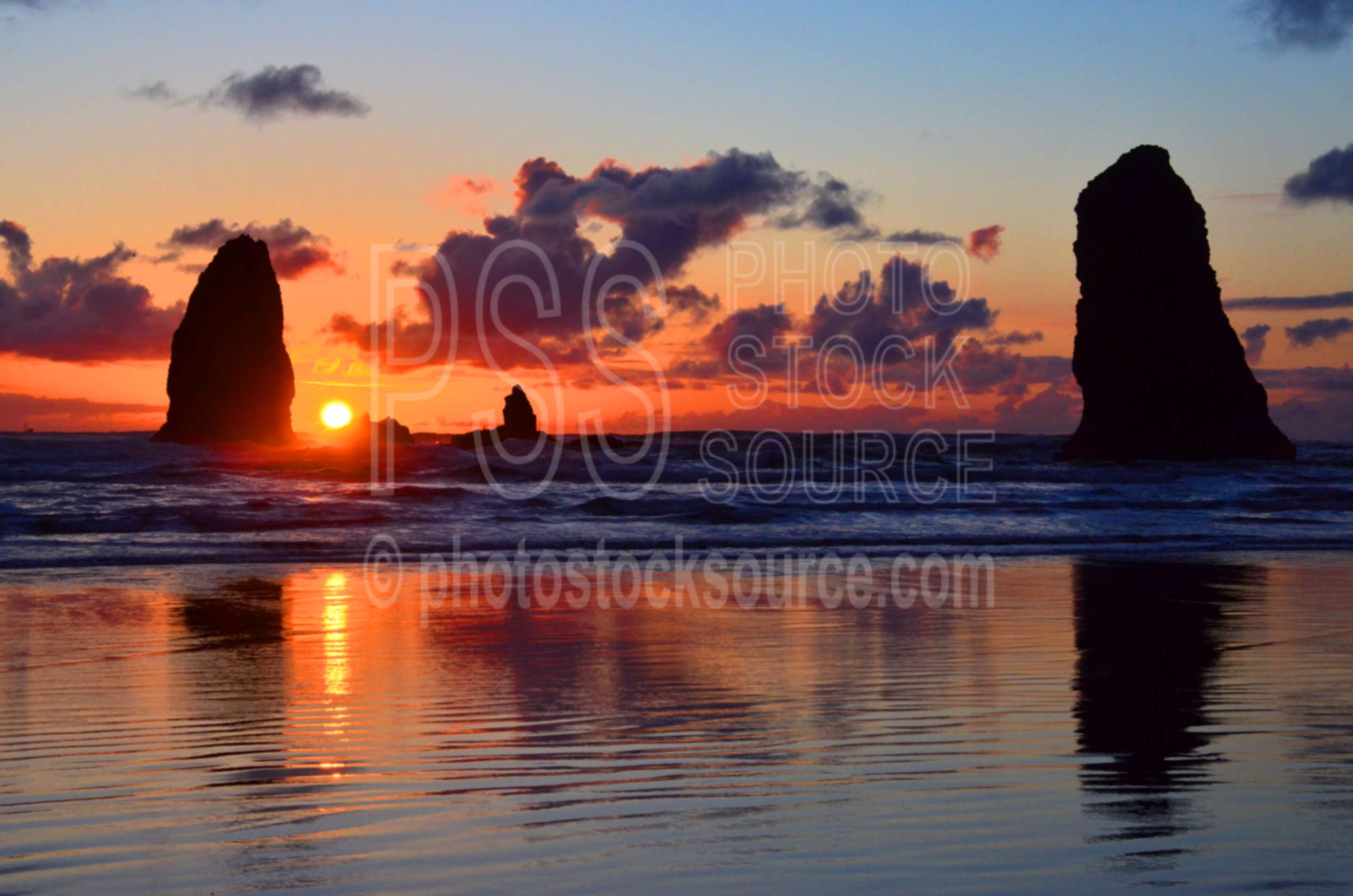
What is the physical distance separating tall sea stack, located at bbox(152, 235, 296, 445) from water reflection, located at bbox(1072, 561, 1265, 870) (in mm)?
47532

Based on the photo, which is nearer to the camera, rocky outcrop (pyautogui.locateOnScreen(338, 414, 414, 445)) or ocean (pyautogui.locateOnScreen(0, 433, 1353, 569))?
ocean (pyautogui.locateOnScreen(0, 433, 1353, 569))

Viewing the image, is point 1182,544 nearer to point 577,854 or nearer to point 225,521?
point 225,521

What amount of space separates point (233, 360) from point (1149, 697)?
5329 centimetres

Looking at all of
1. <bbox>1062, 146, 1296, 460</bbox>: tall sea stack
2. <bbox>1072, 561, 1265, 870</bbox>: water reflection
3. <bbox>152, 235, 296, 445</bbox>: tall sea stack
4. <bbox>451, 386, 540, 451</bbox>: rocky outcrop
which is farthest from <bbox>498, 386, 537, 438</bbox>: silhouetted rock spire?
<bbox>1072, 561, 1265, 870</bbox>: water reflection

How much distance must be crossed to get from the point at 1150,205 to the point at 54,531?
4826 centimetres

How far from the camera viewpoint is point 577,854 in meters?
3.54

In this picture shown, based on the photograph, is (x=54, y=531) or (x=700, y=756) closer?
(x=700, y=756)

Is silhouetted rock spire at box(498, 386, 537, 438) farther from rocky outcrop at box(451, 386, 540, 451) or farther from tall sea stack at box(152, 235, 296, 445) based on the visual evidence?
tall sea stack at box(152, 235, 296, 445)

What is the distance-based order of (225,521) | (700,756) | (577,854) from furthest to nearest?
1. (225,521)
2. (700,756)
3. (577,854)

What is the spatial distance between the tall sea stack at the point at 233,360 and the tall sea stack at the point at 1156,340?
1468 inches

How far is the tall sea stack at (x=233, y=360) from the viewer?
53.1m

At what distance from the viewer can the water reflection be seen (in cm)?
405

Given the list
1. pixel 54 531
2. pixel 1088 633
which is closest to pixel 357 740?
pixel 1088 633

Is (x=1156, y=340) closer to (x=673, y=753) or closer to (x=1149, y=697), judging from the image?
(x=1149, y=697)
